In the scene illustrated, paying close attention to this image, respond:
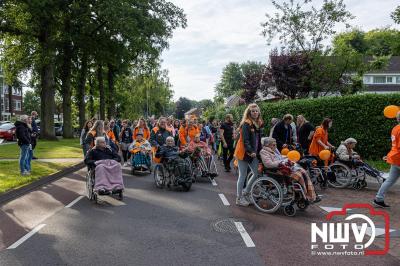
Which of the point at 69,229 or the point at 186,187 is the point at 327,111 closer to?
the point at 186,187

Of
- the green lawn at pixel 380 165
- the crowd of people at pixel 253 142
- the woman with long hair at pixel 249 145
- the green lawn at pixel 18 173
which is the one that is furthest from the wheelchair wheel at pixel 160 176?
the green lawn at pixel 380 165

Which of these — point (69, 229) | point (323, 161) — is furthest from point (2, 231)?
point (323, 161)

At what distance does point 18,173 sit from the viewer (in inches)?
486

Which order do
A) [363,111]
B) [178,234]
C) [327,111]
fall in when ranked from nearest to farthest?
[178,234], [363,111], [327,111]

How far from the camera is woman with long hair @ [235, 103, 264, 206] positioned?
7816 millimetres

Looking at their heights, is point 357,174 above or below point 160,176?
above

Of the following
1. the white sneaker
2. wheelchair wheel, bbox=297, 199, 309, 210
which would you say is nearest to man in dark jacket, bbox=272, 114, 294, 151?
the white sneaker

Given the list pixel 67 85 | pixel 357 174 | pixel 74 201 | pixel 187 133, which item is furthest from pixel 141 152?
pixel 67 85

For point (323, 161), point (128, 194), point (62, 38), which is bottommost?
point (128, 194)

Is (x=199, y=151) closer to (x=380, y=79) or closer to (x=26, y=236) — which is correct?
(x=26, y=236)

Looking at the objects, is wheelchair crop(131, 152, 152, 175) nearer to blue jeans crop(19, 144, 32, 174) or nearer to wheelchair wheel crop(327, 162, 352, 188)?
blue jeans crop(19, 144, 32, 174)

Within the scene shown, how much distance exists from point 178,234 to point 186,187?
395 centimetres

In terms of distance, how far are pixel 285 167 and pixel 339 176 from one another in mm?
3718

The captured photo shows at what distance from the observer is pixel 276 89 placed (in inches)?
1100
